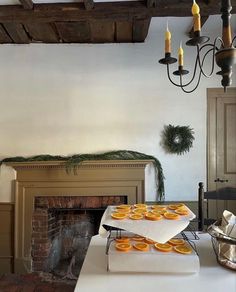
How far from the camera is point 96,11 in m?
2.47

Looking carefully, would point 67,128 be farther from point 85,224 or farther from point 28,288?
point 28,288

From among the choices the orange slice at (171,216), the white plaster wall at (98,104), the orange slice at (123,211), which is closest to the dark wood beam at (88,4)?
the white plaster wall at (98,104)

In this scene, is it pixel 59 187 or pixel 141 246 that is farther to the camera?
pixel 59 187

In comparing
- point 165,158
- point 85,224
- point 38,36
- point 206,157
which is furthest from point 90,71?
point 85,224

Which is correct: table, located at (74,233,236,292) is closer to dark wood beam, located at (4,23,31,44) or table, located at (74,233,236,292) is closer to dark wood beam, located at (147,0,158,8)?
dark wood beam, located at (147,0,158,8)

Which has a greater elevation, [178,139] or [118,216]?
[178,139]

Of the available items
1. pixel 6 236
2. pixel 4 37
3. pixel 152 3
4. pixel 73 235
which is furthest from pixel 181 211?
pixel 4 37

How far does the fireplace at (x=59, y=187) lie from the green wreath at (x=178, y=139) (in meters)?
0.35

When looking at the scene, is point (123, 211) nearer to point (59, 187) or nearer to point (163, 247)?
point (163, 247)

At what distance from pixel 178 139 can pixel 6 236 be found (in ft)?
6.83

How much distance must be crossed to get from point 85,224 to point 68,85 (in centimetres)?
164

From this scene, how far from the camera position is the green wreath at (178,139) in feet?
9.98

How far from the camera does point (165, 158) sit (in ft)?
10.2

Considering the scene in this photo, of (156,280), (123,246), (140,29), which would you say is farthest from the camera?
(140,29)
